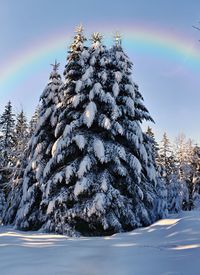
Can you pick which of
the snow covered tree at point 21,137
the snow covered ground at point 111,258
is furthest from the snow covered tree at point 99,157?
the snow covered tree at point 21,137

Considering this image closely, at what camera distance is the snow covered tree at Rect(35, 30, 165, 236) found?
1452 cm

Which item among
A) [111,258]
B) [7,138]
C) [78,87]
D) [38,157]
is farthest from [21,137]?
[111,258]

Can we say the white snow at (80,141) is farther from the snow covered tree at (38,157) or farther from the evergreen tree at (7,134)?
the evergreen tree at (7,134)

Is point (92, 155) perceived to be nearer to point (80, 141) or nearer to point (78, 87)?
point (80, 141)

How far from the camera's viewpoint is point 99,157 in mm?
14961

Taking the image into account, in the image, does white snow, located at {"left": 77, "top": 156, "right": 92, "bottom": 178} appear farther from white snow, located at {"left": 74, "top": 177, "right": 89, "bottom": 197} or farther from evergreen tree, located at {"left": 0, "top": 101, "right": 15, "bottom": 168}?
evergreen tree, located at {"left": 0, "top": 101, "right": 15, "bottom": 168}

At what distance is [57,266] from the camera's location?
6.05 meters

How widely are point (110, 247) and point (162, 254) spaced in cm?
170

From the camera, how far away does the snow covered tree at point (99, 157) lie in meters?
14.5

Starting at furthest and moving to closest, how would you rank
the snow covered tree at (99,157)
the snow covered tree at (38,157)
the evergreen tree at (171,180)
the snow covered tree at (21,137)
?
1. the evergreen tree at (171,180)
2. the snow covered tree at (21,137)
3. the snow covered tree at (38,157)
4. the snow covered tree at (99,157)

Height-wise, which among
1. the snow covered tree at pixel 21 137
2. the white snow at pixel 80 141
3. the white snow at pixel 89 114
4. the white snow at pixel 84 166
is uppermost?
the snow covered tree at pixel 21 137

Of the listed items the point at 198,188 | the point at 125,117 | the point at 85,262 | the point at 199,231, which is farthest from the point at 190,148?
the point at 85,262

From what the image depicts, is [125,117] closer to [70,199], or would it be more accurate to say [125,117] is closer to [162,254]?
[70,199]

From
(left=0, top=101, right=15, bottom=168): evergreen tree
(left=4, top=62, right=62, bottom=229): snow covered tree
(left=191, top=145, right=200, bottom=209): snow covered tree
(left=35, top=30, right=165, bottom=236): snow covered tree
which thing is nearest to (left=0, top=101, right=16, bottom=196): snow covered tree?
(left=0, top=101, right=15, bottom=168): evergreen tree
